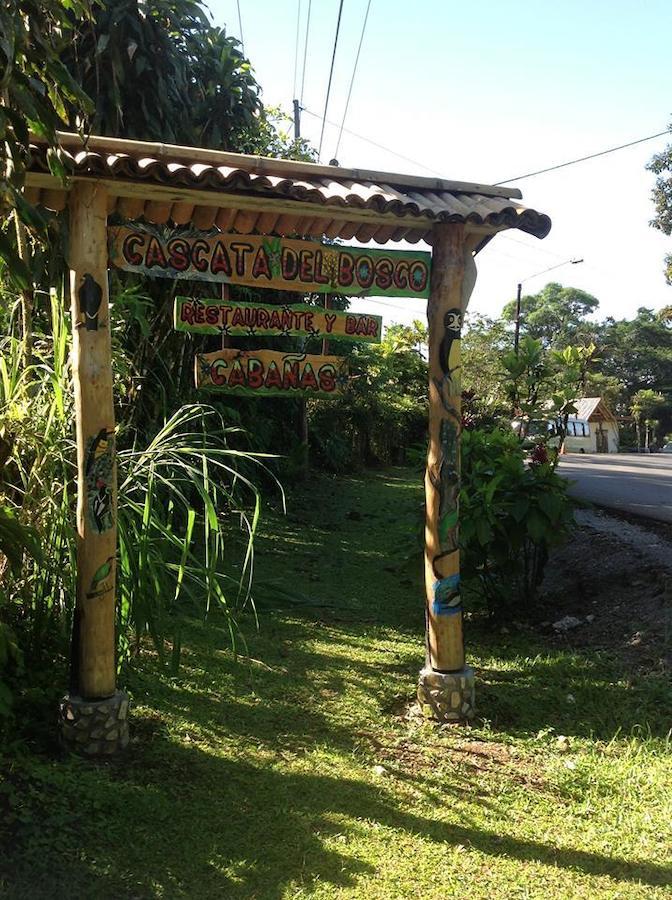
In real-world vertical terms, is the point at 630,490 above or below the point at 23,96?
below

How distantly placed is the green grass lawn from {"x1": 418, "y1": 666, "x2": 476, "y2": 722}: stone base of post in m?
0.09

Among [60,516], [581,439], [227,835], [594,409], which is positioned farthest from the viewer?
[581,439]

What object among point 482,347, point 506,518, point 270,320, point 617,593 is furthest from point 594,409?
point 270,320

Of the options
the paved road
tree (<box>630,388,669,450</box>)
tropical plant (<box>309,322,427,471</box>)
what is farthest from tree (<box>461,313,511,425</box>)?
tree (<box>630,388,669,450</box>)

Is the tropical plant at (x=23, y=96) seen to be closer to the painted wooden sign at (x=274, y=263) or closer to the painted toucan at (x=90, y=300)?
the painted toucan at (x=90, y=300)

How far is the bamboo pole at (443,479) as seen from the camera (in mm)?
4105

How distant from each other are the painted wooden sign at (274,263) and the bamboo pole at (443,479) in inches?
6.8

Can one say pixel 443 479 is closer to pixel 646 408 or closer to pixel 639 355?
pixel 646 408

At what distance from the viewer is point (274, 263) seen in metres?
3.94

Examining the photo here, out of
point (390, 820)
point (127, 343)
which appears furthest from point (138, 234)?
point (390, 820)

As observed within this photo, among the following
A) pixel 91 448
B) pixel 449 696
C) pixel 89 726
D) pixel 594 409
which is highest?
pixel 594 409

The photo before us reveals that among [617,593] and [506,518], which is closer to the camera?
[506,518]

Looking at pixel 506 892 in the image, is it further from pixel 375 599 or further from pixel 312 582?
pixel 312 582

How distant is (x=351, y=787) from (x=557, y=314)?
6757 centimetres
